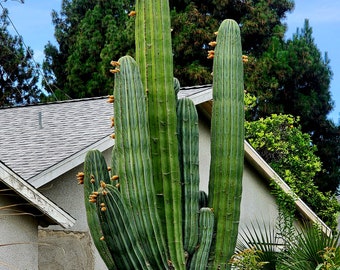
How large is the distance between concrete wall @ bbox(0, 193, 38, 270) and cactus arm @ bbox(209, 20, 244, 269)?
2363mm

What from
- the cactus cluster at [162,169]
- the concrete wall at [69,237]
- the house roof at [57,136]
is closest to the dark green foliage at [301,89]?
the house roof at [57,136]

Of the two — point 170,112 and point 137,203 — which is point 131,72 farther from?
point 137,203

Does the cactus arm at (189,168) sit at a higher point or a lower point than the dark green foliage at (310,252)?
higher

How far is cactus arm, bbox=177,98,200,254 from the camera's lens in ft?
27.9

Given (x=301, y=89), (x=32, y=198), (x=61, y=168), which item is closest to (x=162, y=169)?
(x=32, y=198)

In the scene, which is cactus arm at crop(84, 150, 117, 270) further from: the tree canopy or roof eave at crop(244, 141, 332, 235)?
the tree canopy

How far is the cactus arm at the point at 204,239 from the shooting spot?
8.44m

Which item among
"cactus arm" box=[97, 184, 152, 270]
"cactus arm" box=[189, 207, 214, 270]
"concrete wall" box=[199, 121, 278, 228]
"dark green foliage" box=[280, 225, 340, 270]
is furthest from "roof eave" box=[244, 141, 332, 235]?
"cactus arm" box=[97, 184, 152, 270]

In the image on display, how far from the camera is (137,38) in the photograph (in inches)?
345

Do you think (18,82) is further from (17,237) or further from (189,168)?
(189,168)

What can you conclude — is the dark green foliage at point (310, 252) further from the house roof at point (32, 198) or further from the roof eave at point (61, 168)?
the roof eave at point (61, 168)

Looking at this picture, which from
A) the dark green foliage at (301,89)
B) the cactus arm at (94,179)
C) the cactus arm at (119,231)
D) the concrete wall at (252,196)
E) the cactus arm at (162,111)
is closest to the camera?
the cactus arm at (119,231)

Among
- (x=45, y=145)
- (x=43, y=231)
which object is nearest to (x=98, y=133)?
(x=45, y=145)

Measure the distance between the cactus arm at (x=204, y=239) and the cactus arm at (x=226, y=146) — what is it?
0.12 meters
